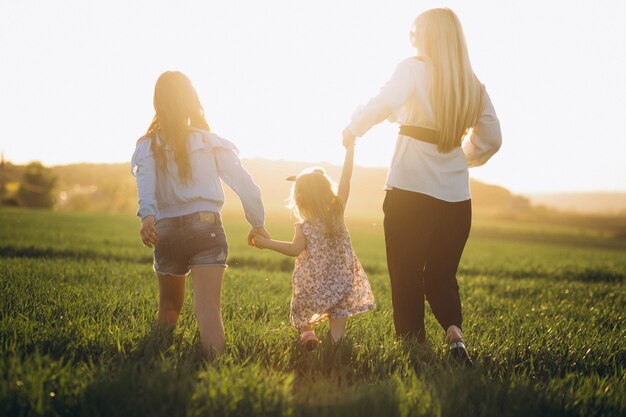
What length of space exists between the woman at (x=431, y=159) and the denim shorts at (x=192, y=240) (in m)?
1.18

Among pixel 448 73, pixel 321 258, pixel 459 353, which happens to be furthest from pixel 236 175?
pixel 459 353

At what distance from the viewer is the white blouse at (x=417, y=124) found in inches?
148

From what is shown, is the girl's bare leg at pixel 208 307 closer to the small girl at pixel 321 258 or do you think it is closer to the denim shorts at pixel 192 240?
the denim shorts at pixel 192 240

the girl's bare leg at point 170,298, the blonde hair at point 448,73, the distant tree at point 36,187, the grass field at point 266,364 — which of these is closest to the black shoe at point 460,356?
the grass field at point 266,364

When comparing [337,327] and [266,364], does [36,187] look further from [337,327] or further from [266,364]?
[266,364]

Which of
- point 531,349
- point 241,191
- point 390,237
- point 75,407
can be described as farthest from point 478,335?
point 75,407

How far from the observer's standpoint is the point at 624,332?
5820 millimetres

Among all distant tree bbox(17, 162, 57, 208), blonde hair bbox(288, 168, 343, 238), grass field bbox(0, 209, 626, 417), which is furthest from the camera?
distant tree bbox(17, 162, 57, 208)

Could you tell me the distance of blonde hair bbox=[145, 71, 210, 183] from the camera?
12.1ft

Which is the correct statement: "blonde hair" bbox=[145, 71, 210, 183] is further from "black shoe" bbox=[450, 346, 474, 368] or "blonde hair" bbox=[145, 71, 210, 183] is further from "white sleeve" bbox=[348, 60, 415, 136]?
"black shoe" bbox=[450, 346, 474, 368]

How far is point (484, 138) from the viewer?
4.04 m

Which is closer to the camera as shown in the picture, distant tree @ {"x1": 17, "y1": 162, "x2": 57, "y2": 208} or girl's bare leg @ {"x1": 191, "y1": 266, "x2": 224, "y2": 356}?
girl's bare leg @ {"x1": 191, "y1": 266, "x2": 224, "y2": 356}

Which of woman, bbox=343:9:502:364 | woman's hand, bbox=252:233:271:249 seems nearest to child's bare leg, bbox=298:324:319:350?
woman, bbox=343:9:502:364

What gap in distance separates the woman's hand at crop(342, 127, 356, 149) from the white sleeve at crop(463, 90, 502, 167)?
3.14ft
